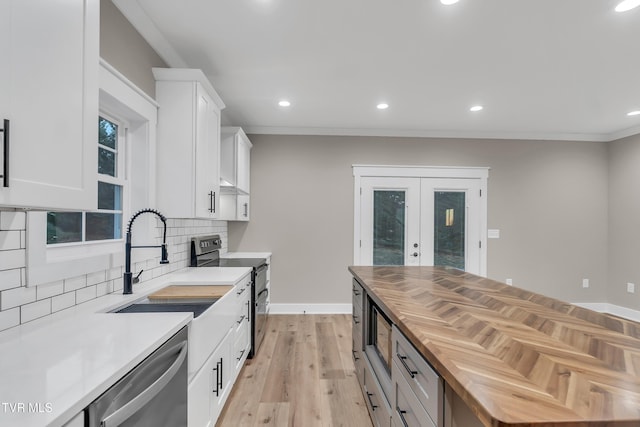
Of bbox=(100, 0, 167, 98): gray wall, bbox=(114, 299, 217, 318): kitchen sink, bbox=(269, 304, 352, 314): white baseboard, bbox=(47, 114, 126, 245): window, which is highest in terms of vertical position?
bbox=(100, 0, 167, 98): gray wall

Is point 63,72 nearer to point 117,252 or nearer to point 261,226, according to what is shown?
point 117,252

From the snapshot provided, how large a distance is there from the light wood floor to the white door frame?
1.53m

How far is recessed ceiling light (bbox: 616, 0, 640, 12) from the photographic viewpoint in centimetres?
192

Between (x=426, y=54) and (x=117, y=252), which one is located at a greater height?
(x=426, y=54)

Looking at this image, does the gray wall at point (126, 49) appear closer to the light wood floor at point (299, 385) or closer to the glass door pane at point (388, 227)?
the light wood floor at point (299, 385)

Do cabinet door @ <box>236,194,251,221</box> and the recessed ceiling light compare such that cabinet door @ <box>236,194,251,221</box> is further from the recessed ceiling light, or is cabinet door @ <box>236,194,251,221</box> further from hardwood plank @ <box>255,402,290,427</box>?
the recessed ceiling light

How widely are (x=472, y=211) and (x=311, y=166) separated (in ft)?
8.36

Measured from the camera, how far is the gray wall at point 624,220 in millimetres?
4426

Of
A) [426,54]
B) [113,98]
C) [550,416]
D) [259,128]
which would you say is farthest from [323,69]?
[550,416]

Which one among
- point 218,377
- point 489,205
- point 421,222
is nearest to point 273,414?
point 218,377

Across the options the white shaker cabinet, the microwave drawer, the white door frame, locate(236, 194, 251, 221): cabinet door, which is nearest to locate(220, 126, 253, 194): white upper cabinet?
the white shaker cabinet

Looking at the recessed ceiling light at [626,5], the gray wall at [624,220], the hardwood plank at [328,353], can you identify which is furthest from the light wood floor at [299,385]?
the gray wall at [624,220]

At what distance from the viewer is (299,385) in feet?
8.49

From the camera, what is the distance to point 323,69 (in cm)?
279
